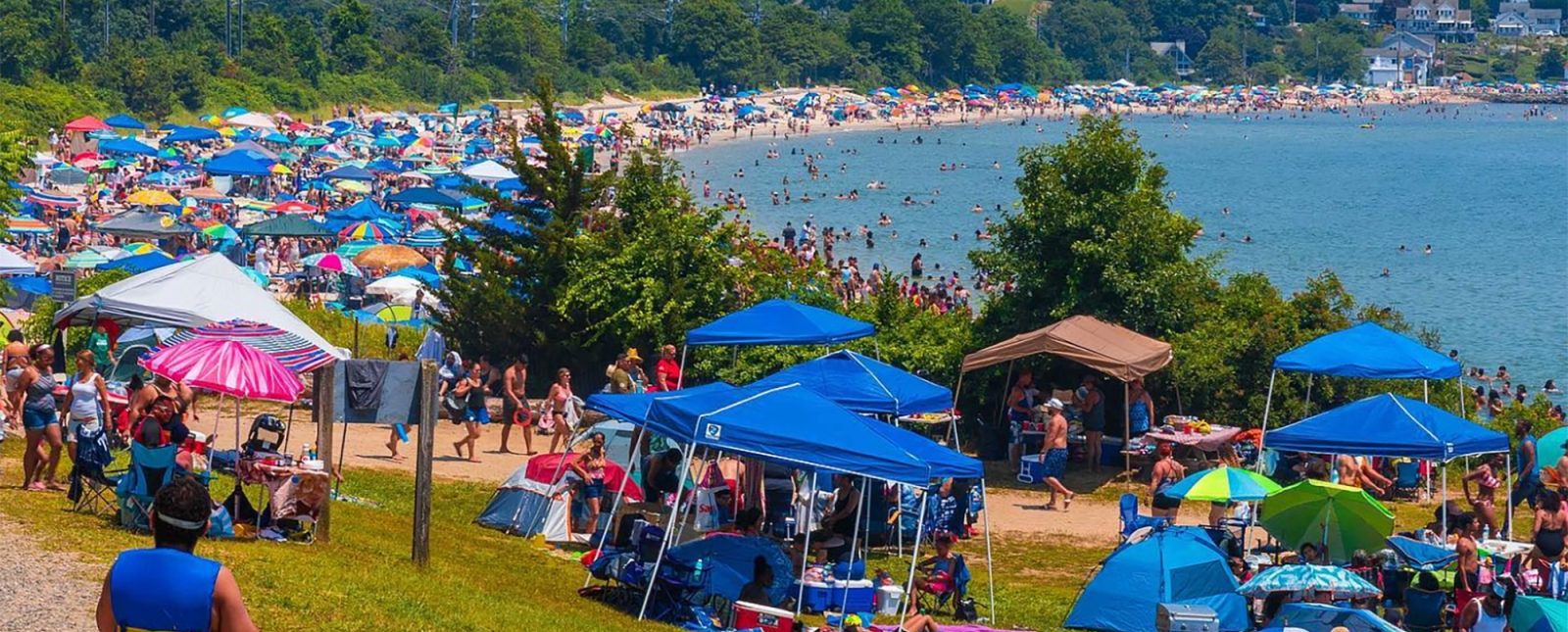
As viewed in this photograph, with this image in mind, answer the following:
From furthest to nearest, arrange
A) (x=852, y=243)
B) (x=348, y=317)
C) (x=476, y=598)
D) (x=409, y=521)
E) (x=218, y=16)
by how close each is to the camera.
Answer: (x=218, y=16) < (x=852, y=243) < (x=348, y=317) < (x=409, y=521) < (x=476, y=598)

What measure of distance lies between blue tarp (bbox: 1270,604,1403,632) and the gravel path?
705 cm

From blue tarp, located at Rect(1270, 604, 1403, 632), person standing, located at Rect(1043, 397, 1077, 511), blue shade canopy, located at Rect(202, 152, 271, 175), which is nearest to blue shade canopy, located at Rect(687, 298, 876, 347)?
person standing, located at Rect(1043, 397, 1077, 511)

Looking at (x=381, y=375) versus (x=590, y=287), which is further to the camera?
(x=590, y=287)

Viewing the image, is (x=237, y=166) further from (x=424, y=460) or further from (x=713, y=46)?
(x=713, y=46)

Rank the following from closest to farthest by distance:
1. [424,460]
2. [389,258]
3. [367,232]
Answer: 1. [424,460]
2. [389,258]
3. [367,232]

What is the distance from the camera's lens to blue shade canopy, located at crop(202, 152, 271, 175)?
48219 millimetres

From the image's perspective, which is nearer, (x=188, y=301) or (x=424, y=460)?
(x=424, y=460)

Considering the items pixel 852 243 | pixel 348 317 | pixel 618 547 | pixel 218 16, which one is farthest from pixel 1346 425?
pixel 218 16

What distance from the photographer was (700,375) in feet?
72.7

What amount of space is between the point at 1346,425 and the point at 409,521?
7798 mm

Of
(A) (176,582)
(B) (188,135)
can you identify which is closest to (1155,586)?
(A) (176,582)

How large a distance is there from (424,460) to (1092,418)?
9745 mm

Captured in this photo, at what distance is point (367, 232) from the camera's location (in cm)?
3897

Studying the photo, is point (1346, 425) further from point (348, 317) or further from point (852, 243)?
point (852, 243)
